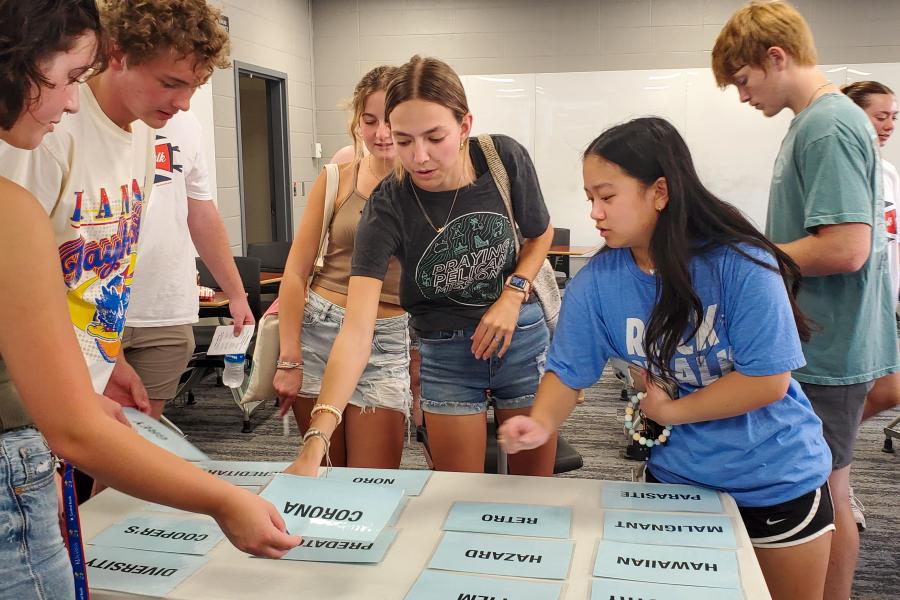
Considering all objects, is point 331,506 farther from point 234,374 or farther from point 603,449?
point 603,449

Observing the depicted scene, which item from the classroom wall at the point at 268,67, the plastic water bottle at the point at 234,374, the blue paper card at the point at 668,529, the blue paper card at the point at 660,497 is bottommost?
the plastic water bottle at the point at 234,374

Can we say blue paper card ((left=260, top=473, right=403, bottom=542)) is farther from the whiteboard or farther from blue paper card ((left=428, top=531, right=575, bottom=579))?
the whiteboard

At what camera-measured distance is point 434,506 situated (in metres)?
1.27

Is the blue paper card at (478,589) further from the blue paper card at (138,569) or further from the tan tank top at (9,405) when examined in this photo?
the tan tank top at (9,405)

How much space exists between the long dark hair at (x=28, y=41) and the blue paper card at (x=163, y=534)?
66 cm

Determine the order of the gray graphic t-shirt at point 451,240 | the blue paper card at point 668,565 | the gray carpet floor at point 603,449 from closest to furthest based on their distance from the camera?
1. the blue paper card at point 668,565
2. the gray graphic t-shirt at point 451,240
3. the gray carpet floor at point 603,449

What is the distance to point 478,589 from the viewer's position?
1001 millimetres

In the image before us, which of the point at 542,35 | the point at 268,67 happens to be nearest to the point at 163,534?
the point at 268,67

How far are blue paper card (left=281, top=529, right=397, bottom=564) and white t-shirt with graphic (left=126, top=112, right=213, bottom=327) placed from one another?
140 cm

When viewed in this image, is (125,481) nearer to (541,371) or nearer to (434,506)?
(434,506)

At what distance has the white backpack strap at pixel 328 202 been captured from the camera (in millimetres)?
2020

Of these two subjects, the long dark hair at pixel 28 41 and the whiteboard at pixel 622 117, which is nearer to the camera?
the long dark hair at pixel 28 41

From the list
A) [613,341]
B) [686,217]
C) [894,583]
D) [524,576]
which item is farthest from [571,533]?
[894,583]

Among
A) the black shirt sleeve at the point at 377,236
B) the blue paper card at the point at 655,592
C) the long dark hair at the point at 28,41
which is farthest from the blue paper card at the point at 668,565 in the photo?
the long dark hair at the point at 28,41
